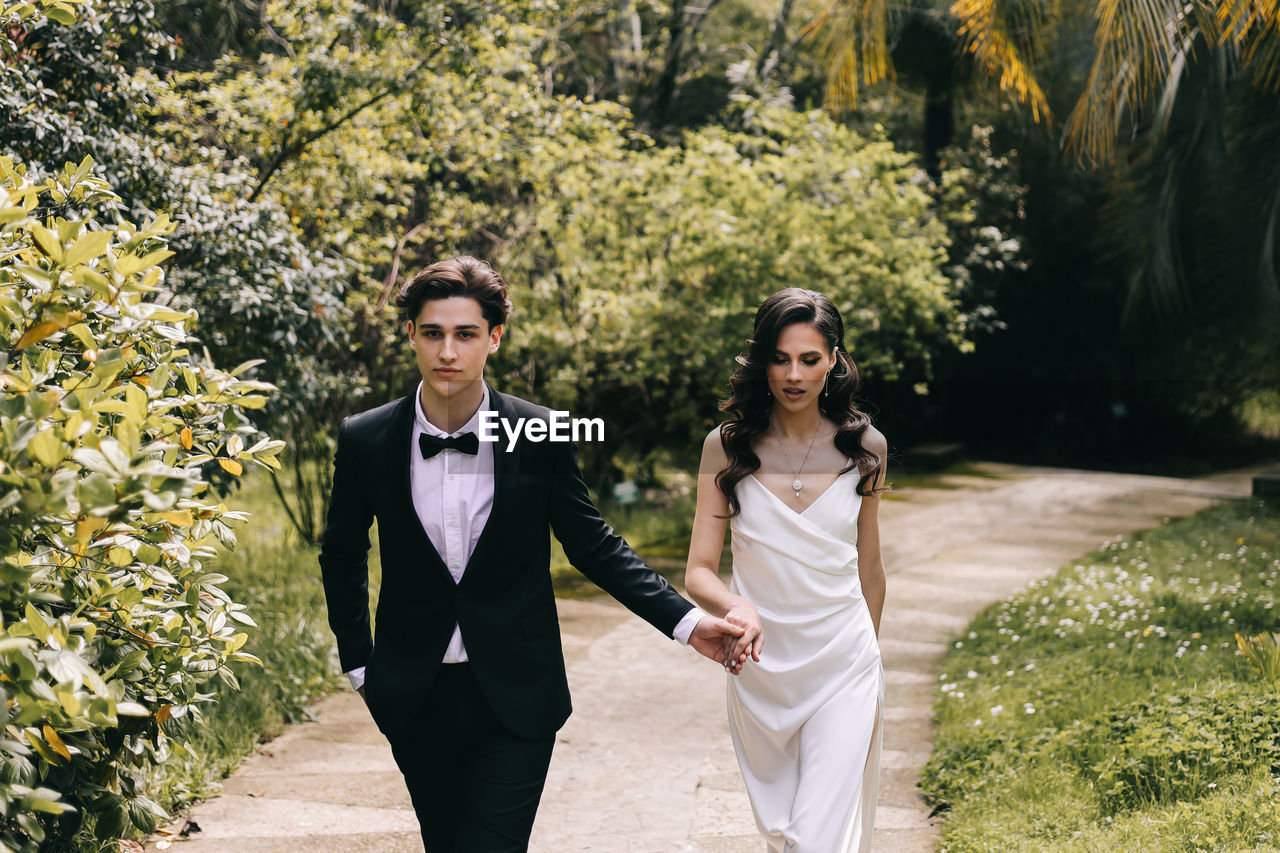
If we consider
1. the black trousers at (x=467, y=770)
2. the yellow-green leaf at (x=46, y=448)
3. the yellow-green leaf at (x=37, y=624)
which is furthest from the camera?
the black trousers at (x=467, y=770)

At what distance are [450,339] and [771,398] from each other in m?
1.12

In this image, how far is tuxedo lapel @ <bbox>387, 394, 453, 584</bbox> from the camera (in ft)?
9.83

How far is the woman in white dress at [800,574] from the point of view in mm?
3283

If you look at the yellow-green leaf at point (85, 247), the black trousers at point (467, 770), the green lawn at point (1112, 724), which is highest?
the yellow-green leaf at point (85, 247)

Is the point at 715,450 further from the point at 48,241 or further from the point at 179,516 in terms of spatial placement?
the point at 48,241

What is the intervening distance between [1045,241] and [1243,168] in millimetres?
6300

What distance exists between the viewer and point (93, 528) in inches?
94.4

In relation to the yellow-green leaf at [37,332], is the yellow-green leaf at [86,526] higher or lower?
lower

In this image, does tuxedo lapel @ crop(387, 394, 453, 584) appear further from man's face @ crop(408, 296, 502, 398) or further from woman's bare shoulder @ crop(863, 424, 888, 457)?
woman's bare shoulder @ crop(863, 424, 888, 457)

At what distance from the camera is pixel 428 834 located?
310cm

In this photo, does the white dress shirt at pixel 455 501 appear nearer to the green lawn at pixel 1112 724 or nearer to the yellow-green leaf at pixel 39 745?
the yellow-green leaf at pixel 39 745

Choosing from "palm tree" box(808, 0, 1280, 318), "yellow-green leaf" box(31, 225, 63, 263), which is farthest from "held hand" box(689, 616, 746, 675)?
"palm tree" box(808, 0, 1280, 318)

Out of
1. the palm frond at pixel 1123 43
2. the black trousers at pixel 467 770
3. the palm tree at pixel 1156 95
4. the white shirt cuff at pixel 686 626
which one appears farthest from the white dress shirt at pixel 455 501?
the palm frond at pixel 1123 43

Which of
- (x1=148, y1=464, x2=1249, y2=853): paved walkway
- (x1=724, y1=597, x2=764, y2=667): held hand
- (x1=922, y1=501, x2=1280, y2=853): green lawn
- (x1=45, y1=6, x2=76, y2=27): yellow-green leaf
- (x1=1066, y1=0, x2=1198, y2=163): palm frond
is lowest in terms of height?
(x1=148, y1=464, x2=1249, y2=853): paved walkway
